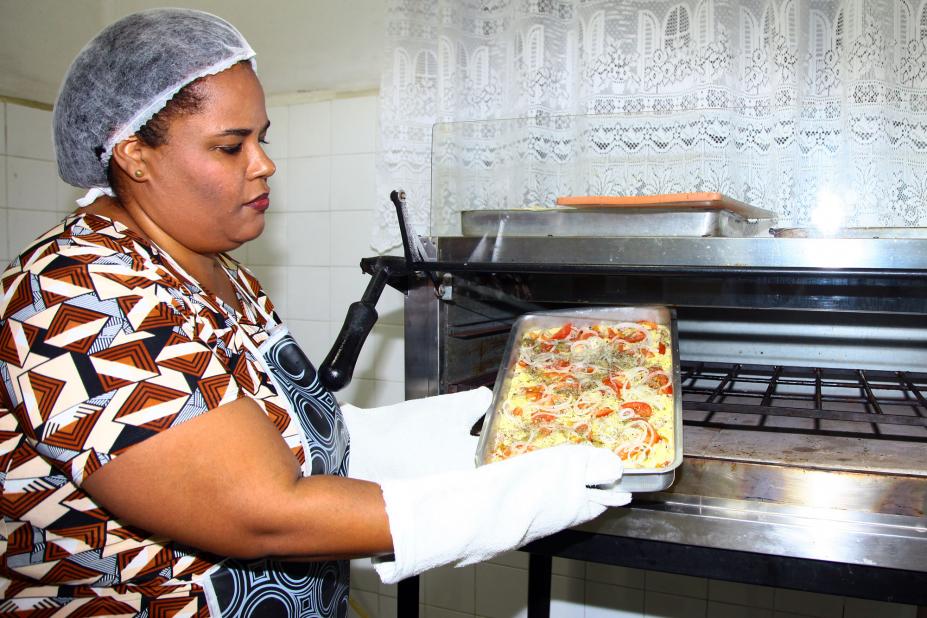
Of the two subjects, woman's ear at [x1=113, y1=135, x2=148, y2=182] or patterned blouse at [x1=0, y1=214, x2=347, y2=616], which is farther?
woman's ear at [x1=113, y1=135, x2=148, y2=182]

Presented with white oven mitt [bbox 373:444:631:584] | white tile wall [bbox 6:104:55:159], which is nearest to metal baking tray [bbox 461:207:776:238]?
white oven mitt [bbox 373:444:631:584]

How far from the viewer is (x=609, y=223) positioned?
129 centimetres

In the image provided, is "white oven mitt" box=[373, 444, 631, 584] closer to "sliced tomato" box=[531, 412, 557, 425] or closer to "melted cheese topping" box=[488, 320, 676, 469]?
"melted cheese topping" box=[488, 320, 676, 469]

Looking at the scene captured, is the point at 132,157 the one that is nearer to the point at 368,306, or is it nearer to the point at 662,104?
the point at 368,306

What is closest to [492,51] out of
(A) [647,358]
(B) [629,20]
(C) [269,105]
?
(B) [629,20]

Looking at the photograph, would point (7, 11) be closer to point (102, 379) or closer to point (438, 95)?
point (438, 95)

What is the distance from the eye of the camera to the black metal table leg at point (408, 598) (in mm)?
1382

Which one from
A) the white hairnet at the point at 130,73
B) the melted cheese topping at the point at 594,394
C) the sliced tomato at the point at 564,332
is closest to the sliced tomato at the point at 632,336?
the melted cheese topping at the point at 594,394

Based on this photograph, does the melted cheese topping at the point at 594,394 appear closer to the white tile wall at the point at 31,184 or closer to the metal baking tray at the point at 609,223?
the metal baking tray at the point at 609,223

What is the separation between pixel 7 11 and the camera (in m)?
2.24

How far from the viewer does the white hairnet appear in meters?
0.91

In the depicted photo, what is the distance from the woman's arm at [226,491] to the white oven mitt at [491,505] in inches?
3.3

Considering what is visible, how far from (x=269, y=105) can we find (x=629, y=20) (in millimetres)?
1216

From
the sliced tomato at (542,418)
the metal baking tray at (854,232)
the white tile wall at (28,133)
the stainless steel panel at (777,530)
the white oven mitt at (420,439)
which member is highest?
the white tile wall at (28,133)
